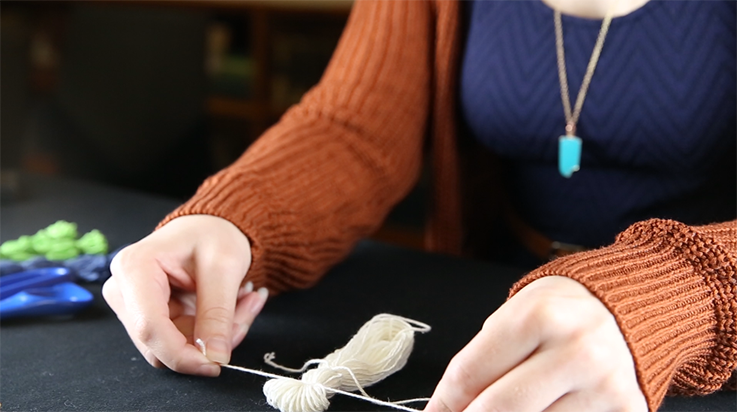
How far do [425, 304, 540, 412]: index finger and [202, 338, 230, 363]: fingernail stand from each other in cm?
18

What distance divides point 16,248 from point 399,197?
0.40 metres

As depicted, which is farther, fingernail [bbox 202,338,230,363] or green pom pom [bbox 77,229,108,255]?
green pom pom [bbox 77,229,108,255]

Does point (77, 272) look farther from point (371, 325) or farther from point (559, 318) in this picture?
point (559, 318)

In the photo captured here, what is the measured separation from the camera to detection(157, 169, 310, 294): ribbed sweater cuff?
0.60 meters

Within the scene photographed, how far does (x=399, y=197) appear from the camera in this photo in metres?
0.81

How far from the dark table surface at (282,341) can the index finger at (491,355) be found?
91 millimetres

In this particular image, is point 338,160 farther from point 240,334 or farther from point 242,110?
point 242,110

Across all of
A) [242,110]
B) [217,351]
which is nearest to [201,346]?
[217,351]

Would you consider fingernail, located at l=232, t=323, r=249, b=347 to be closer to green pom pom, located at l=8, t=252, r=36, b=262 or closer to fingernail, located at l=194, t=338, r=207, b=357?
fingernail, located at l=194, t=338, r=207, b=357

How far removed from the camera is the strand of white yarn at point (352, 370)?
0.46 meters

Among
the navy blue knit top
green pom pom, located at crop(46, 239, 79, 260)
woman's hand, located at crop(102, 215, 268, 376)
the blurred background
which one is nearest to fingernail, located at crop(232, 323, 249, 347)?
woman's hand, located at crop(102, 215, 268, 376)

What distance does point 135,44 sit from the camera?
68.6 inches

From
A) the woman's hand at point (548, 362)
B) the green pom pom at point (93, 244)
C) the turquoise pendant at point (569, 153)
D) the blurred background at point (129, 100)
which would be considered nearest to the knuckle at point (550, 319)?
the woman's hand at point (548, 362)

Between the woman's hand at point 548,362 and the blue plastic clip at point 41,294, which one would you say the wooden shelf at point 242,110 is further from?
the woman's hand at point 548,362
